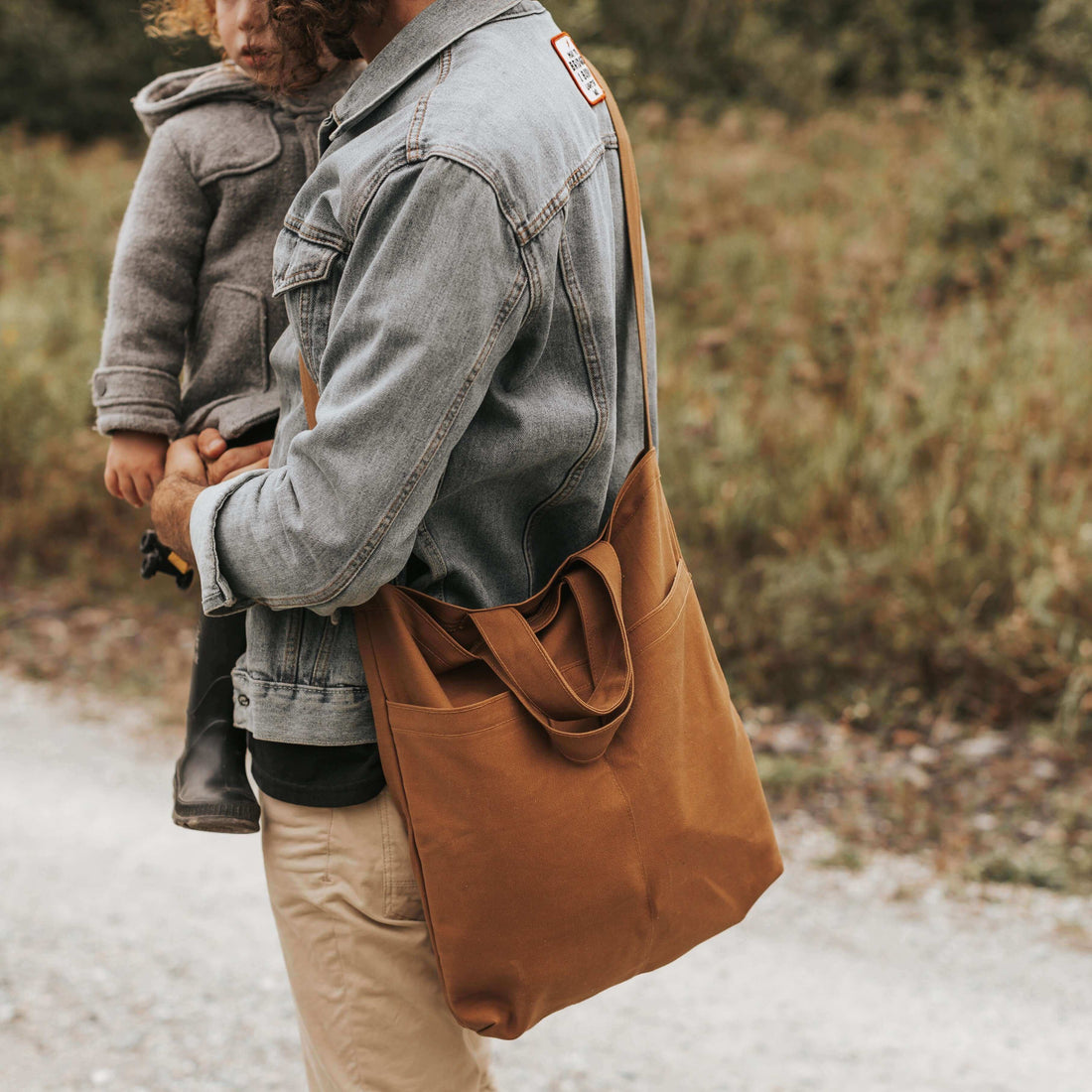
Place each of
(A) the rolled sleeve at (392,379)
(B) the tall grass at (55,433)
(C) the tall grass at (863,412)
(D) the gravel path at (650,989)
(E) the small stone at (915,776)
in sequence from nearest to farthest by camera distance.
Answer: (A) the rolled sleeve at (392,379) < (D) the gravel path at (650,989) < (E) the small stone at (915,776) < (C) the tall grass at (863,412) < (B) the tall grass at (55,433)

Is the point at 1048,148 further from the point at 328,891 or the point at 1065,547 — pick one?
the point at 328,891

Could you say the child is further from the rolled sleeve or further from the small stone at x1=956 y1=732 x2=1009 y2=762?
the small stone at x1=956 y1=732 x2=1009 y2=762

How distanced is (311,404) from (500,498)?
0.24 m

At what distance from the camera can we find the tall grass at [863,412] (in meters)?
4.02

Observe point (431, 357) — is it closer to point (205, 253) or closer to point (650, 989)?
point (205, 253)

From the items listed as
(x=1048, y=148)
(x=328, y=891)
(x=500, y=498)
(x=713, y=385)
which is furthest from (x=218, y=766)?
→ (x=1048, y=148)

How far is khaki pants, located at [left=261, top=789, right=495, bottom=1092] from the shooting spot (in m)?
1.33

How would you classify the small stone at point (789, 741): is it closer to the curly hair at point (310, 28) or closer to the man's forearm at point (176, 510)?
the man's forearm at point (176, 510)

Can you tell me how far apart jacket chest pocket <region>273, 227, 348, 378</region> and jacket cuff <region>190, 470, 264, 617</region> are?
18cm

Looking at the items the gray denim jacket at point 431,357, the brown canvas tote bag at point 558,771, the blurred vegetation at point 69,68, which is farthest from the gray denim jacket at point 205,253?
the blurred vegetation at point 69,68

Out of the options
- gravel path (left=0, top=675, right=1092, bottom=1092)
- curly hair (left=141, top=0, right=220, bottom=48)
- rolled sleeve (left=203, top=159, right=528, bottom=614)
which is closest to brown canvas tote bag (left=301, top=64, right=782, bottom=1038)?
rolled sleeve (left=203, top=159, right=528, bottom=614)

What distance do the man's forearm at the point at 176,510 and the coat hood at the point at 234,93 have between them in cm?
55

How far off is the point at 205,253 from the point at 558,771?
0.89m

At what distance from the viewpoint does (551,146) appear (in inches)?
45.4
